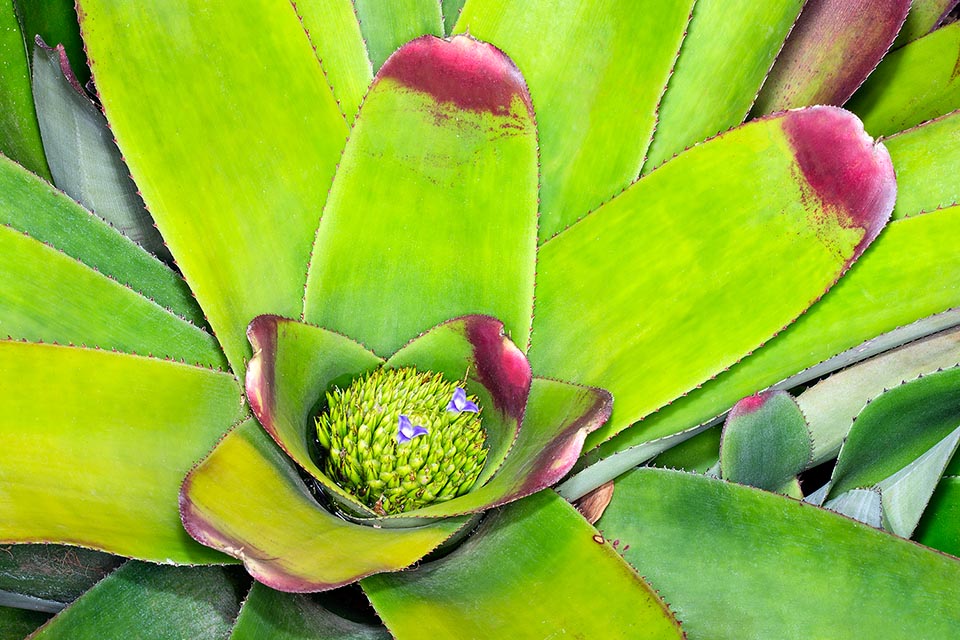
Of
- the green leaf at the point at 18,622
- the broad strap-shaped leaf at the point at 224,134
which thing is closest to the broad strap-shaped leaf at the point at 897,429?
the broad strap-shaped leaf at the point at 224,134

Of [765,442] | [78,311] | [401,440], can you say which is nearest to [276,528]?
[401,440]

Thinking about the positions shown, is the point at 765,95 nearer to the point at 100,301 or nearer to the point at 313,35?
the point at 313,35

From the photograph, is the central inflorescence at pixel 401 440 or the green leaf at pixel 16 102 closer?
the central inflorescence at pixel 401 440

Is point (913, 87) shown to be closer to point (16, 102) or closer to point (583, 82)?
point (583, 82)

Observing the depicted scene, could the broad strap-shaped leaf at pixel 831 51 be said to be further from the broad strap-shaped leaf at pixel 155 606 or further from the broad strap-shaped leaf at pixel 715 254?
the broad strap-shaped leaf at pixel 155 606

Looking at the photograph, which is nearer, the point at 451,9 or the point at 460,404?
the point at 460,404

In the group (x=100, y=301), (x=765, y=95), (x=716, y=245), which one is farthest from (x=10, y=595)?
(x=765, y=95)

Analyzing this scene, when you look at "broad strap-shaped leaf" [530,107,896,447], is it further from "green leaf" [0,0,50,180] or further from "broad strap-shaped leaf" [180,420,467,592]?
"green leaf" [0,0,50,180]
